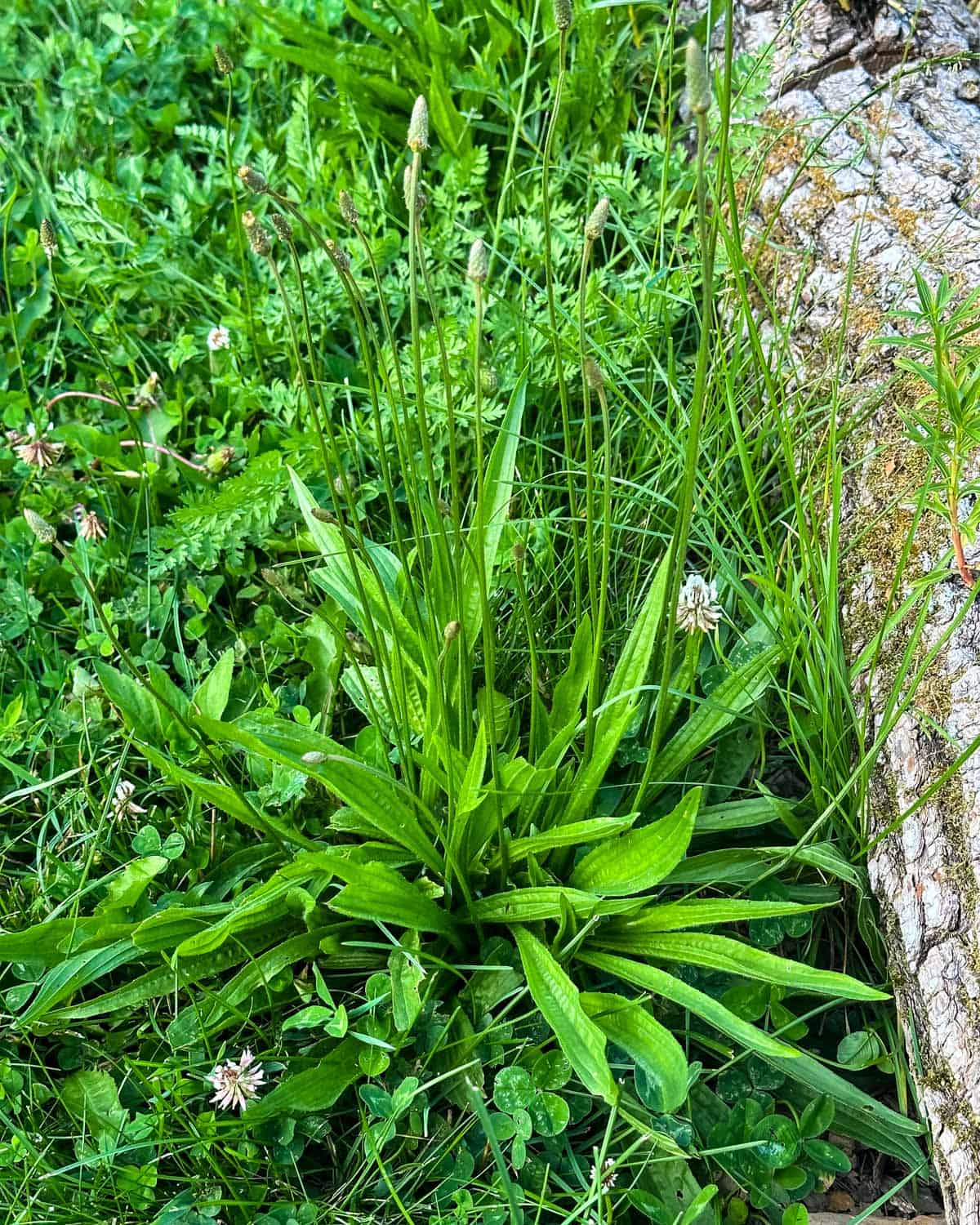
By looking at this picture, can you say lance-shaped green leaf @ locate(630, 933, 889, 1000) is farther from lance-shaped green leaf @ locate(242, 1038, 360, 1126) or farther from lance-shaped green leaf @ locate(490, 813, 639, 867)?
lance-shaped green leaf @ locate(242, 1038, 360, 1126)

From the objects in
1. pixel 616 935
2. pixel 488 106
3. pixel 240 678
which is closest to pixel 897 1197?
pixel 616 935

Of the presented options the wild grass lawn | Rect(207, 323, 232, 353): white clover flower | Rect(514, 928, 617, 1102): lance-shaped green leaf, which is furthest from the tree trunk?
Rect(207, 323, 232, 353): white clover flower

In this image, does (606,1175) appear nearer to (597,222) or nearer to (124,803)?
(124,803)

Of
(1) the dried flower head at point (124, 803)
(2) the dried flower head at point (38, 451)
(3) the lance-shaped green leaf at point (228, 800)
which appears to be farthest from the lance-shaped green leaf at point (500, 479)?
(2) the dried flower head at point (38, 451)

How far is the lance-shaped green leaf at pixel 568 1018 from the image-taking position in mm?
1343

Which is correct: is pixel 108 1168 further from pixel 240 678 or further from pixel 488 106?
pixel 488 106

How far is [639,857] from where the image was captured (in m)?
1.52

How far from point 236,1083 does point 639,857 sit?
65cm

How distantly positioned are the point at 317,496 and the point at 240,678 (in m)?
0.42

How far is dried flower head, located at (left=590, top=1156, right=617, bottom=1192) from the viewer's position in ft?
4.42

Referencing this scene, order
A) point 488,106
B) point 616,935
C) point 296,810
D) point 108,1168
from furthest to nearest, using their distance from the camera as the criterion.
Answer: point 488,106
point 296,810
point 616,935
point 108,1168

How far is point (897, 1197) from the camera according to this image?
1.56 metres

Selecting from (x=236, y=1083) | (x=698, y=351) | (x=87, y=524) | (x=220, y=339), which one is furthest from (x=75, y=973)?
(x=220, y=339)

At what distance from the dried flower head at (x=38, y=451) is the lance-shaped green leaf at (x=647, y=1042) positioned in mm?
1504
